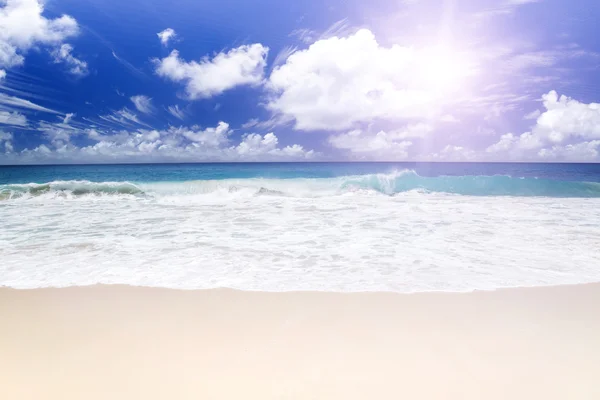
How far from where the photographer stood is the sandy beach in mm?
1883

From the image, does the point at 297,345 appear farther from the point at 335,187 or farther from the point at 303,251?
the point at 335,187

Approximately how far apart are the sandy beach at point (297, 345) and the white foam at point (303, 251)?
0.35 metres

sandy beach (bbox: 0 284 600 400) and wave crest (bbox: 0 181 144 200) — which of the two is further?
wave crest (bbox: 0 181 144 200)

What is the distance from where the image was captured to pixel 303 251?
15.1ft

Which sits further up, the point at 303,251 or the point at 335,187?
the point at 335,187

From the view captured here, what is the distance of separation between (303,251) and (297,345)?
2.33m

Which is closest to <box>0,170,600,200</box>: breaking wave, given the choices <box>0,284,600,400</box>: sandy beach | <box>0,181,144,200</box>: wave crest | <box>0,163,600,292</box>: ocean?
<box>0,181,144,200</box>: wave crest

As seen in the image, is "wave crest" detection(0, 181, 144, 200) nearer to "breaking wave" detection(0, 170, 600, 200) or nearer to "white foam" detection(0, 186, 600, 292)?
"breaking wave" detection(0, 170, 600, 200)

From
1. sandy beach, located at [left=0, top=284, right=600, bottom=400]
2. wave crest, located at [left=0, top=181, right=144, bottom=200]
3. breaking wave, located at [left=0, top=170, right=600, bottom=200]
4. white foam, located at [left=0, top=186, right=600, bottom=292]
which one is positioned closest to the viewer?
sandy beach, located at [left=0, top=284, right=600, bottom=400]

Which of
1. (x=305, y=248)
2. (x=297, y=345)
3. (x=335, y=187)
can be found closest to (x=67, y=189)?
(x=335, y=187)

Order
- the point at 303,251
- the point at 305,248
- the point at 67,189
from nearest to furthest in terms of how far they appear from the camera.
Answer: the point at 303,251 → the point at 305,248 → the point at 67,189

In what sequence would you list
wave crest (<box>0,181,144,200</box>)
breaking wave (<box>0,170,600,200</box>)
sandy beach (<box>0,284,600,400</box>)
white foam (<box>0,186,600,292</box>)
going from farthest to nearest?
breaking wave (<box>0,170,600,200</box>) < wave crest (<box>0,181,144,200</box>) < white foam (<box>0,186,600,292</box>) < sandy beach (<box>0,284,600,400</box>)

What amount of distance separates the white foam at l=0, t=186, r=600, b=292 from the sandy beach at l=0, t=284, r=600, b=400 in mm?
349

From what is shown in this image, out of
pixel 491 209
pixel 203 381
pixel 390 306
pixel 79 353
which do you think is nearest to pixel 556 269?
pixel 390 306
